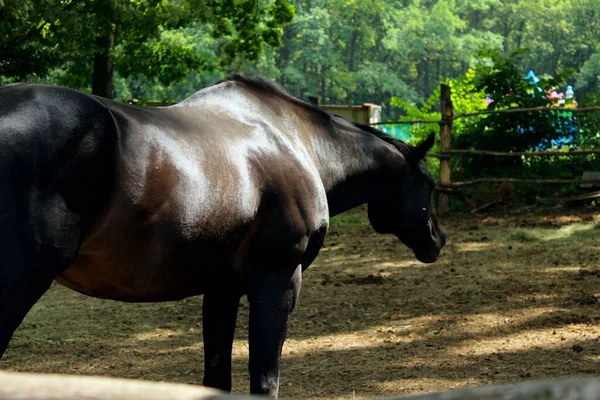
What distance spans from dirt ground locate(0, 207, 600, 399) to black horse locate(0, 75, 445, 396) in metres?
1.08

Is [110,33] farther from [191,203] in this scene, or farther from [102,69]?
[191,203]

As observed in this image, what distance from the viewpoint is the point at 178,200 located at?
3.00m

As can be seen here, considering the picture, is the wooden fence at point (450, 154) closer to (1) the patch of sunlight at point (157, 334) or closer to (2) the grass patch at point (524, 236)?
(2) the grass patch at point (524, 236)

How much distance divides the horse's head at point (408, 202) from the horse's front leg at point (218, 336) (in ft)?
3.43

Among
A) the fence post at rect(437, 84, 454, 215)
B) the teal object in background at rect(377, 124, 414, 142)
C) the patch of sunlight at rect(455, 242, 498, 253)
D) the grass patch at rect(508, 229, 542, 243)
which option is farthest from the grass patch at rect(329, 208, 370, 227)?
the grass patch at rect(508, 229, 542, 243)

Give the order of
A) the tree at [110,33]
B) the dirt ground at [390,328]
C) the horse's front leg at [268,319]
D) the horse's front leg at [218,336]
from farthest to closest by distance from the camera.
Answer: the tree at [110,33] → the dirt ground at [390,328] → the horse's front leg at [218,336] → the horse's front leg at [268,319]

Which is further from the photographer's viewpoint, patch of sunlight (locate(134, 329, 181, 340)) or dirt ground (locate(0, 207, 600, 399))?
patch of sunlight (locate(134, 329, 181, 340))

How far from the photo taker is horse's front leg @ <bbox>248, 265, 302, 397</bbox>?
346cm

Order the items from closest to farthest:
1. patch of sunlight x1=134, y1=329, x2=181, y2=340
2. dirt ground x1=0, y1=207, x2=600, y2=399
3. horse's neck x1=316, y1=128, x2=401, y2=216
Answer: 1. horse's neck x1=316, y1=128, x2=401, y2=216
2. dirt ground x1=0, y1=207, x2=600, y2=399
3. patch of sunlight x1=134, y1=329, x2=181, y2=340

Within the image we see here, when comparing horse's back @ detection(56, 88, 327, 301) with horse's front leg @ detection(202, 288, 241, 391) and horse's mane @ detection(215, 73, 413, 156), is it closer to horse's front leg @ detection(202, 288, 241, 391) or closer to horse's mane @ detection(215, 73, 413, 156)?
horse's mane @ detection(215, 73, 413, 156)

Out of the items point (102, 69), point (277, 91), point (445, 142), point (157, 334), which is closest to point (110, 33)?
point (102, 69)

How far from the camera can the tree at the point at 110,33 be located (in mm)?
8141

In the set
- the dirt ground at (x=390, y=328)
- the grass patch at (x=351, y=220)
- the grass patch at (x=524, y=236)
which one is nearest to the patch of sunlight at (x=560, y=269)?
the dirt ground at (x=390, y=328)

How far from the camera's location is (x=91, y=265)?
115 inches
